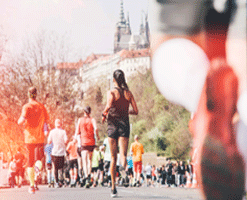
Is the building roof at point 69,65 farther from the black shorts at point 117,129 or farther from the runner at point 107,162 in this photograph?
the black shorts at point 117,129

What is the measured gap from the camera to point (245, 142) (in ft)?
6.02

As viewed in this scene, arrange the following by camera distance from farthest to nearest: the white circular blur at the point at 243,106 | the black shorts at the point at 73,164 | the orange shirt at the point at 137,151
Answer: the black shorts at the point at 73,164, the orange shirt at the point at 137,151, the white circular blur at the point at 243,106

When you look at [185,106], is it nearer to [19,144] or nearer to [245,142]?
[245,142]

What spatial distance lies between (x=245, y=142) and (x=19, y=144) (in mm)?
30901

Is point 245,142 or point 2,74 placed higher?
point 2,74

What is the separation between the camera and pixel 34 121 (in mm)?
8008

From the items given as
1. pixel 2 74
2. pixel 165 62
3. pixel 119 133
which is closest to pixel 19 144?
pixel 2 74

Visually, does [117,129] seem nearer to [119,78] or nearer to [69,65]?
A: [119,78]

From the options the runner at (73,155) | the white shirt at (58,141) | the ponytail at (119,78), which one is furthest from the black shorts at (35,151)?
the runner at (73,155)

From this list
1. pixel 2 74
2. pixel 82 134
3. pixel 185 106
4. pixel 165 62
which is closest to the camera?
pixel 185 106

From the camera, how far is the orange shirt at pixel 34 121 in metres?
7.88

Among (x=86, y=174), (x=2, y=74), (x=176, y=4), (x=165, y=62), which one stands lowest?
(x=86, y=174)

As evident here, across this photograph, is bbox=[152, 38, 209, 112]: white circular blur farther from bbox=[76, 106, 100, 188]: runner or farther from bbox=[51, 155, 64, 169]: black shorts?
bbox=[51, 155, 64, 169]: black shorts

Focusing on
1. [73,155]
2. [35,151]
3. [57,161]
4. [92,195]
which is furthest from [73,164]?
[92,195]
